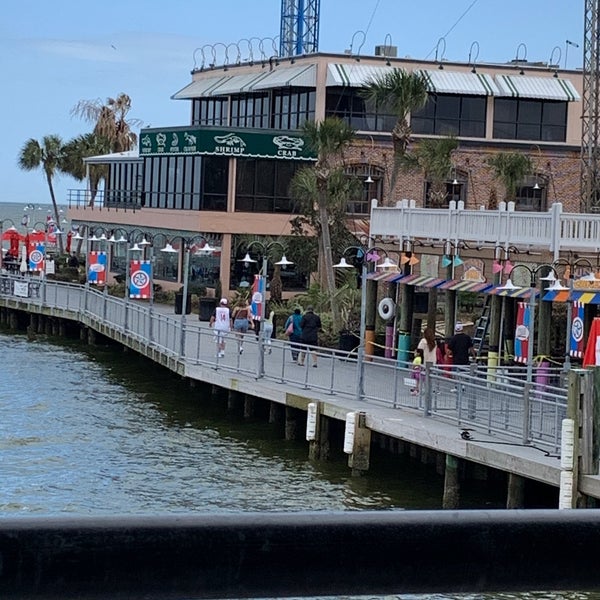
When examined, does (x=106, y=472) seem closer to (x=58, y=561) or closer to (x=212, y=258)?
(x=58, y=561)

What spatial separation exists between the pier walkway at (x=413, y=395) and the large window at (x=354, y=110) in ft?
60.3

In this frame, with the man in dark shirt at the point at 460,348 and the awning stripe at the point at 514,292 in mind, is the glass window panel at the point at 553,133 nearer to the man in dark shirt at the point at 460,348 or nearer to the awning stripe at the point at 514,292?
the awning stripe at the point at 514,292

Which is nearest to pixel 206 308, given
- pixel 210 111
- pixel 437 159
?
pixel 437 159

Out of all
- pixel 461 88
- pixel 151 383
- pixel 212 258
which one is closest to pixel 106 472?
pixel 151 383

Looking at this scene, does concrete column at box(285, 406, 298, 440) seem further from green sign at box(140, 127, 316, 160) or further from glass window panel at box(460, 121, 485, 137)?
glass window panel at box(460, 121, 485, 137)

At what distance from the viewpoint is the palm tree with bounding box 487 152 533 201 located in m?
54.0

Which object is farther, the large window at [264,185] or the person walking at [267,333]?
the large window at [264,185]

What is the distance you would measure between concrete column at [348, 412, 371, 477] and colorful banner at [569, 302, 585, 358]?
4.55 m

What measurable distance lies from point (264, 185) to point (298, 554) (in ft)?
184

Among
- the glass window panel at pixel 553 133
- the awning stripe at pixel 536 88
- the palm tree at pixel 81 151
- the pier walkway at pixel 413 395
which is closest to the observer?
the pier walkway at pixel 413 395

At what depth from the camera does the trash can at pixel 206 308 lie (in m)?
50.5

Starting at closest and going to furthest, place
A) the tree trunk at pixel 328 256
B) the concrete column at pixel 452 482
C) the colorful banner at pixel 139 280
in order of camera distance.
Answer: the concrete column at pixel 452 482 < the tree trunk at pixel 328 256 < the colorful banner at pixel 139 280

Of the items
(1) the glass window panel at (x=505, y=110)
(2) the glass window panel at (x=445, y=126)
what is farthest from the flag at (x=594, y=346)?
(1) the glass window panel at (x=505, y=110)

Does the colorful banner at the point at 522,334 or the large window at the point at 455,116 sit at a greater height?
the large window at the point at 455,116
